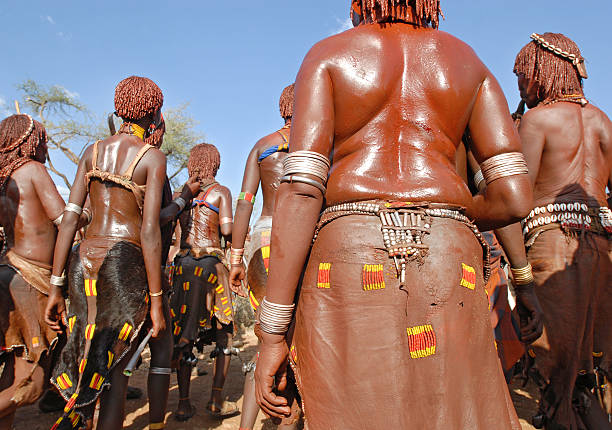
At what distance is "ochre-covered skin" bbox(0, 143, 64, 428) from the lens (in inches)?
131

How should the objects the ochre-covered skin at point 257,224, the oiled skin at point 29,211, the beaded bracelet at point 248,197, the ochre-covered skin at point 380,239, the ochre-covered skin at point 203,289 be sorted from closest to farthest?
1. the ochre-covered skin at point 380,239
2. the oiled skin at point 29,211
3. the ochre-covered skin at point 257,224
4. the beaded bracelet at point 248,197
5. the ochre-covered skin at point 203,289

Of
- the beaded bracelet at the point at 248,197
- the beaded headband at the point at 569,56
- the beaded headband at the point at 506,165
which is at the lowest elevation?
the beaded headband at the point at 506,165

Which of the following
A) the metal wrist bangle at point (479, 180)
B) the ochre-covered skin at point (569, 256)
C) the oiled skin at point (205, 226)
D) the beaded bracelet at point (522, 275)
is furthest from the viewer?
the oiled skin at point (205, 226)

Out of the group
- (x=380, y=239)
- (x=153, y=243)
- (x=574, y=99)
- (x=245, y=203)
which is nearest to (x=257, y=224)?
(x=245, y=203)

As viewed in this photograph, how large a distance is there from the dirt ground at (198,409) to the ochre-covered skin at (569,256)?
1923mm

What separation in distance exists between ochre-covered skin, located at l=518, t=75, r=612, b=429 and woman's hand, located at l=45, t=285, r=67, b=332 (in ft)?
11.6

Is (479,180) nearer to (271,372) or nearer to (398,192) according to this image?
(398,192)

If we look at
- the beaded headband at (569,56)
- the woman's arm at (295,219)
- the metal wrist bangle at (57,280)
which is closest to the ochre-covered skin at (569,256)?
the beaded headband at (569,56)

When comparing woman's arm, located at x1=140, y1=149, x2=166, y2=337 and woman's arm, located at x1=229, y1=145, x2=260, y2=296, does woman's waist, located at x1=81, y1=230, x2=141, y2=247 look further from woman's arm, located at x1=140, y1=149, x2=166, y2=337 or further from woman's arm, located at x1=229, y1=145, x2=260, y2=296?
woman's arm, located at x1=229, y1=145, x2=260, y2=296

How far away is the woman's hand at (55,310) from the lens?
340 centimetres

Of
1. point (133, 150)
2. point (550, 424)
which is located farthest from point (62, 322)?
point (550, 424)

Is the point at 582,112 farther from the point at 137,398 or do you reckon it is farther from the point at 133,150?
the point at 137,398

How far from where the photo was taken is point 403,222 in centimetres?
156

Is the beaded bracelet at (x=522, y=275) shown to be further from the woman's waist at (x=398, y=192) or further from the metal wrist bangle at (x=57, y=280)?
the metal wrist bangle at (x=57, y=280)
